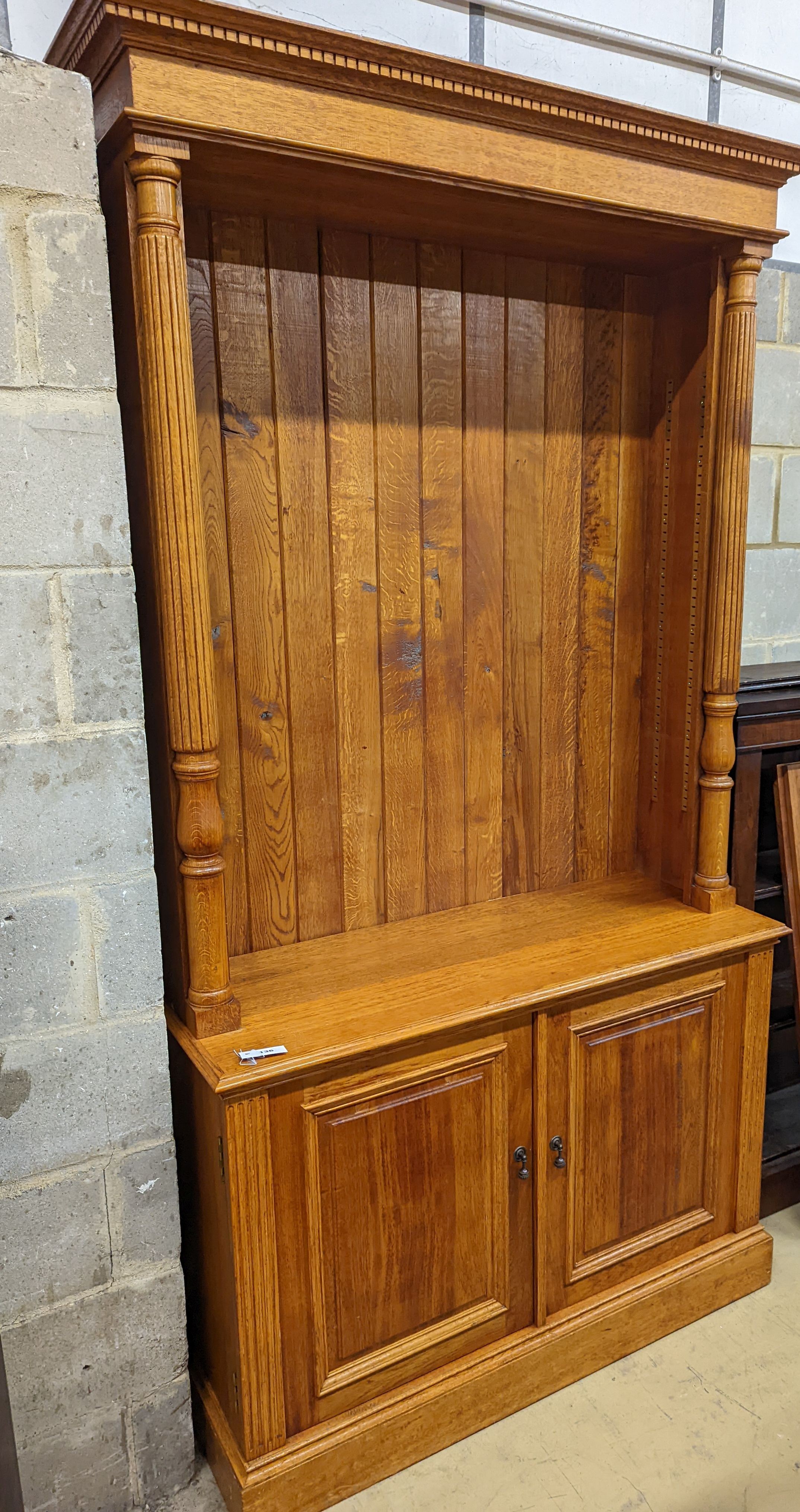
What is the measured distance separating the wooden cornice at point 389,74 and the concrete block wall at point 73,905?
0.12m

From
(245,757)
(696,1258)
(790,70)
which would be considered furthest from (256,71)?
(696,1258)

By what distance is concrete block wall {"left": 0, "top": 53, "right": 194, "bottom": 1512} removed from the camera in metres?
1.33

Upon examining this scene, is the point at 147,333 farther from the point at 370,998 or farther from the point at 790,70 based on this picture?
the point at 790,70

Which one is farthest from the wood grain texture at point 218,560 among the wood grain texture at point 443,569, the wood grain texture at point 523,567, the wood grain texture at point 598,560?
the wood grain texture at point 598,560

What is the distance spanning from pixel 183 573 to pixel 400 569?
580 mm

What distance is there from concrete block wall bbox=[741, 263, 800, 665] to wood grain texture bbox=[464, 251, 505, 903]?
72 cm

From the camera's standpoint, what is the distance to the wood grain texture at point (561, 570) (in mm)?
1987

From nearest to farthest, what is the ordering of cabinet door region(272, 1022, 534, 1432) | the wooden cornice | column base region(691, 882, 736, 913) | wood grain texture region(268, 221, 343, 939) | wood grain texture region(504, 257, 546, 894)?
1. the wooden cornice
2. cabinet door region(272, 1022, 534, 1432)
3. wood grain texture region(268, 221, 343, 939)
4. wood grain texture region(504, 257, 546, 894)
5. column base region(691, 882, 736, 913)

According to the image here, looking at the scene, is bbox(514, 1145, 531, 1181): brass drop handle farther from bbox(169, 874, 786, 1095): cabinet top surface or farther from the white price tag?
the white price tag

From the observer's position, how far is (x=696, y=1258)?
2.02 metres

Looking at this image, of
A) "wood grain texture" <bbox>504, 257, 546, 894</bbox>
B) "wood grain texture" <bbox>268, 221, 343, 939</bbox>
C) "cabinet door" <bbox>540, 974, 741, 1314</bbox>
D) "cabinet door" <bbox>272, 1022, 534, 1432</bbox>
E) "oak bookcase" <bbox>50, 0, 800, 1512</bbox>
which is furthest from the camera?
"wood grain texture" <bbox>504, 257, 546, 894</bbox>

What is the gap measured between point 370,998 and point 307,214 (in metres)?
1.32

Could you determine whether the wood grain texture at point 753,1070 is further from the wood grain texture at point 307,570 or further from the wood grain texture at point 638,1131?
the wood grain texture at point 307,570

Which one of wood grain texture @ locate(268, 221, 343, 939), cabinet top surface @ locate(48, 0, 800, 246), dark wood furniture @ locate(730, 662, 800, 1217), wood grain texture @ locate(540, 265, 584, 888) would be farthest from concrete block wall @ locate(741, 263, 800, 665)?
wood grain texture @ locate(268, 221, 343, 939)
